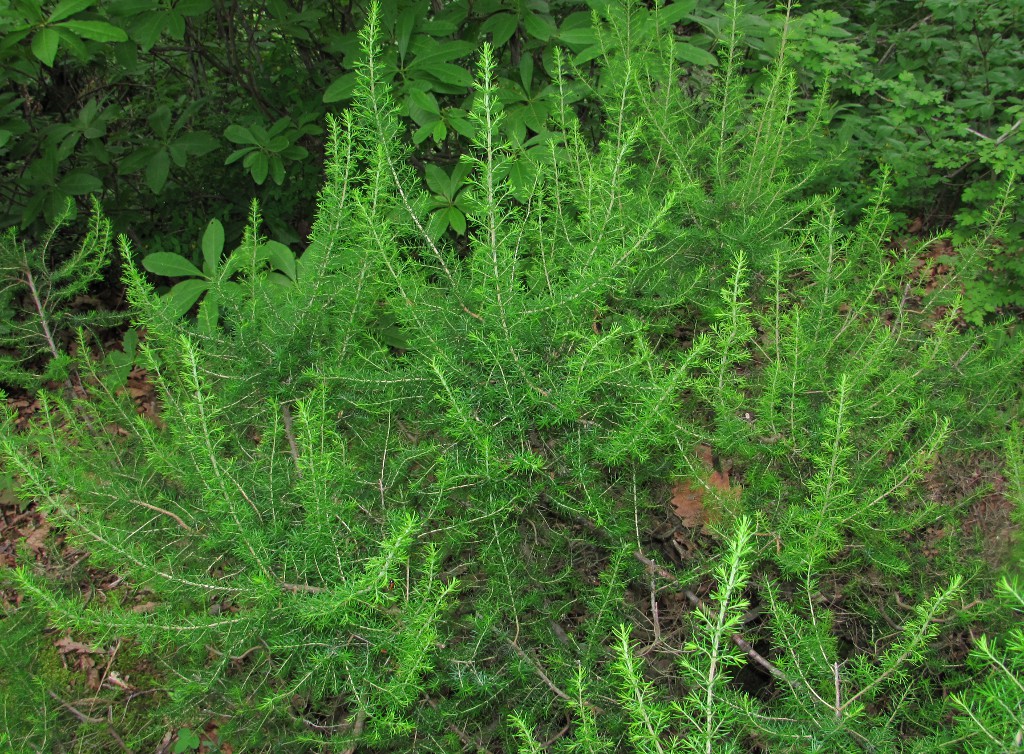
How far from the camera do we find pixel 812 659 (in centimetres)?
140

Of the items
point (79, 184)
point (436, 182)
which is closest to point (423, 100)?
point (436, 182)

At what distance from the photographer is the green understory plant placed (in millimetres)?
1378

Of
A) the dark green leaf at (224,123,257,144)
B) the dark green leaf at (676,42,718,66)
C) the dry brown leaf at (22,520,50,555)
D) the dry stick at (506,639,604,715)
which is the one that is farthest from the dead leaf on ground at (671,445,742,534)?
the dry brown leaf at (22,520,50,555)

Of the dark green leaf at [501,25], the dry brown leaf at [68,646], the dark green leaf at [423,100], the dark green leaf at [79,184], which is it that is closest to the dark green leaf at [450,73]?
the dark green leaf at [423,100]

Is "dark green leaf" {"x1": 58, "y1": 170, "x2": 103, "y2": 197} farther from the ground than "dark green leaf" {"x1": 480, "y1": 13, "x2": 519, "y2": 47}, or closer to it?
closer to it

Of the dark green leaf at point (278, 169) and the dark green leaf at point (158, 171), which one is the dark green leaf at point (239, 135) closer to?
the dark green leaf at point (278, 169)

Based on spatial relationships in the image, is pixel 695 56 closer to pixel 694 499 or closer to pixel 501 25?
pixel 501 25

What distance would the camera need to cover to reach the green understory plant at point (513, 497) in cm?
138

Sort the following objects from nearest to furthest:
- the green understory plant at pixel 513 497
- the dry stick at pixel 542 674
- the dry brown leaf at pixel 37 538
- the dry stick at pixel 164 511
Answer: the green understory plant at pixel 513 497, the dry stick at pixel 542 674, the dry stick at pixel 164 511, the dry brown leaf at pixel 37 538

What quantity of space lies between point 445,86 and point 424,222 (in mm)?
1222

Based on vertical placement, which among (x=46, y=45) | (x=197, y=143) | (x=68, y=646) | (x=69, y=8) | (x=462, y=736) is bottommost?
(x=68, y=646)

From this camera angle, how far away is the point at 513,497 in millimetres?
1538

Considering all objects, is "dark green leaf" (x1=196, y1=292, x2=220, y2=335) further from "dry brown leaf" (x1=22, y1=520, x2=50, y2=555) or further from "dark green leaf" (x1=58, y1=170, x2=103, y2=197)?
"dry brown leaf" (x1=22, y1=520, x2=50, y2=555)

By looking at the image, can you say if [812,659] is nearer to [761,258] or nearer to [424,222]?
[761,258]
